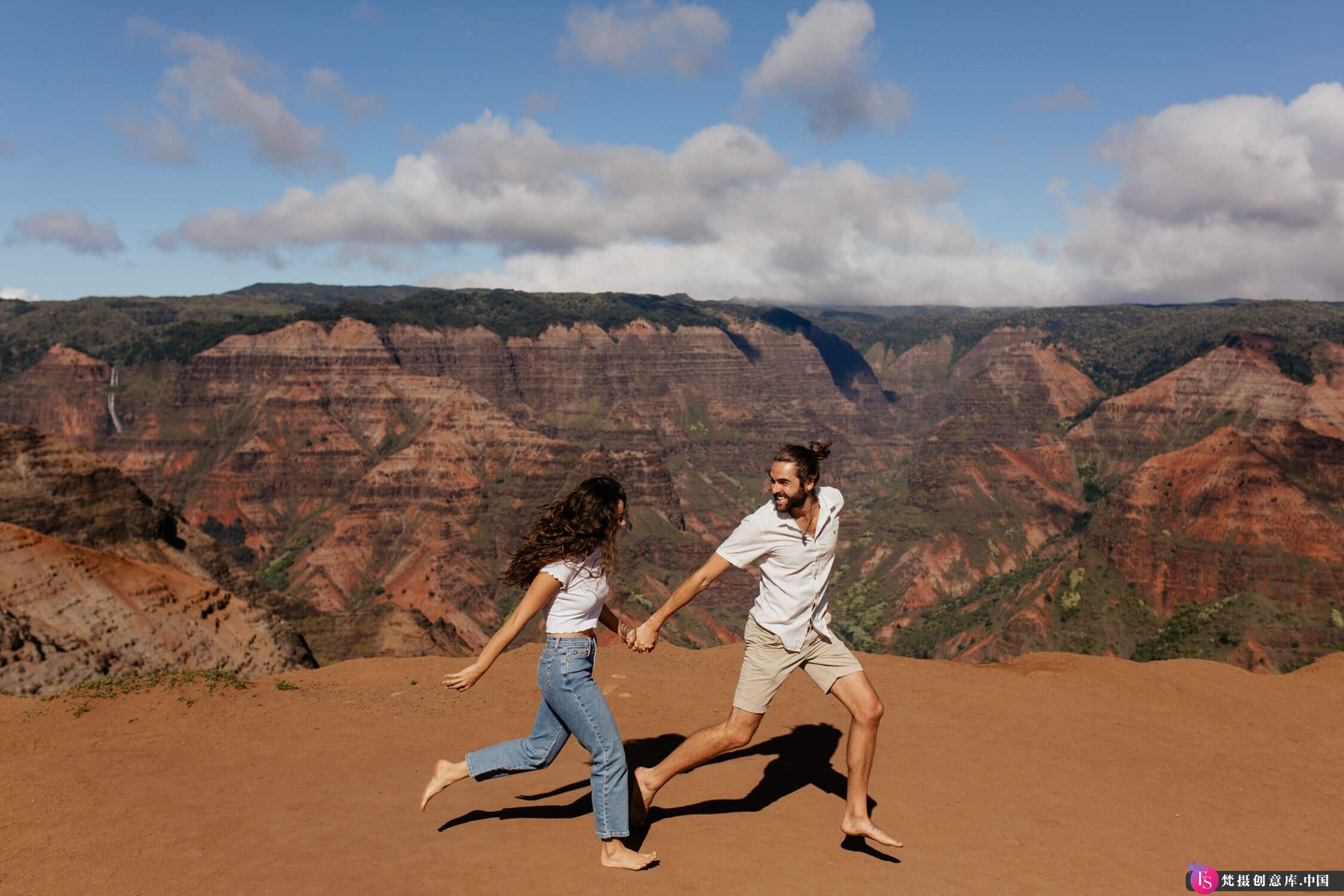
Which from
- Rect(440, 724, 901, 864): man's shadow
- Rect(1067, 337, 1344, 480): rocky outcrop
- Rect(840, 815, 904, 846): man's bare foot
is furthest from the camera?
Rect(1067, 337, 1344, 480): rocky outcrop

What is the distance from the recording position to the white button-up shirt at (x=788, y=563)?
842cm

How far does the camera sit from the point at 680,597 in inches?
321

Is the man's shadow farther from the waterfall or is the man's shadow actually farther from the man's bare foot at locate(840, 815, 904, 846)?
the waterfall

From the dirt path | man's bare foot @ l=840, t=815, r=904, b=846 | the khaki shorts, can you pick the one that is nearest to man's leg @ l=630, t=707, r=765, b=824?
the khaki shorts

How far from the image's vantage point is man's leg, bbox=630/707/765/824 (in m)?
8.63

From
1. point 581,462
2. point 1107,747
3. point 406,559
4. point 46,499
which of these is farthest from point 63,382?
point 1107,747

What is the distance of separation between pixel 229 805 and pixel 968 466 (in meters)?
196

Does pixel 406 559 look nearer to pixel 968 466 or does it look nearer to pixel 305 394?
pixel 305 394

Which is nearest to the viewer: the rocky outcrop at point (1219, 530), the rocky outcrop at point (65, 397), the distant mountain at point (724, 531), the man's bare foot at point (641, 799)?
the man's bare foot at point (641, 799)

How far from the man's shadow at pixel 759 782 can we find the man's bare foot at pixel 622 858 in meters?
0.62

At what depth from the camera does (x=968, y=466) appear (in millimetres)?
195375

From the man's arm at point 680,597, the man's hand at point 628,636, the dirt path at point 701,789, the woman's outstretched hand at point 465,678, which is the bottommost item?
the dirt path at point 701,789

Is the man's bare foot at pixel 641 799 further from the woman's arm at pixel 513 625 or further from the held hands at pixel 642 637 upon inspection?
the woman's arm at pixel 513 625

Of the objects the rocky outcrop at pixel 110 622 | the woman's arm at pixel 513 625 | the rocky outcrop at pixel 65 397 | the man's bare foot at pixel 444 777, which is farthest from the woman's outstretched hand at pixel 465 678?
the rocky outcrop at pixel 65 397
